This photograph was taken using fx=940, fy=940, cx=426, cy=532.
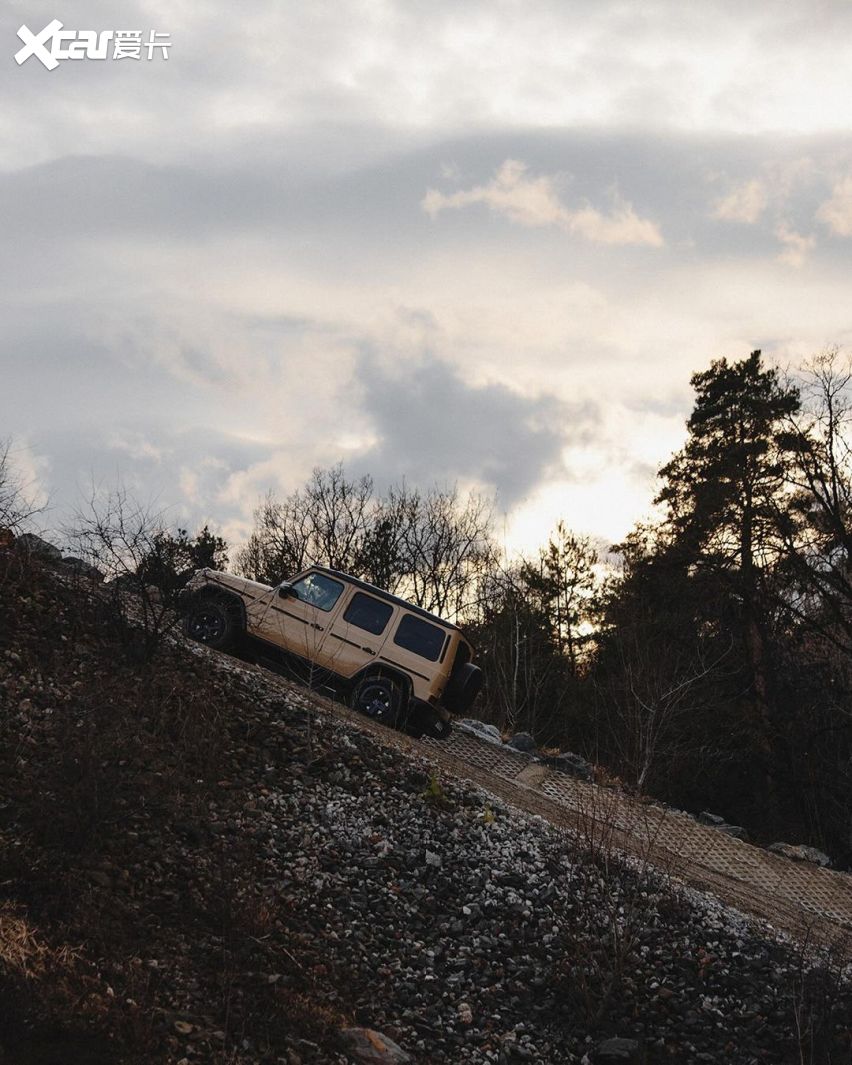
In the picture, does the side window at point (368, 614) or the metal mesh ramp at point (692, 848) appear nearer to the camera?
the metal mesh ramp at point (692, 848)

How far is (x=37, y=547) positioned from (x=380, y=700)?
5.49 meters

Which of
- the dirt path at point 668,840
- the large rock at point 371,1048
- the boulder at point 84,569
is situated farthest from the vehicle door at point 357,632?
the large rock at point 371,1048

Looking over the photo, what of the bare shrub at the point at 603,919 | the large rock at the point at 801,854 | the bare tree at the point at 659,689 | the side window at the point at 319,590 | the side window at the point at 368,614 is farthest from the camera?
the bare tree at the point at 659,689

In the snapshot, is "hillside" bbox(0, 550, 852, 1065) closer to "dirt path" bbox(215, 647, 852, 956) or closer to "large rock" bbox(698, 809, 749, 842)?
"dirt path" bbox(215, 647, 852, 956)

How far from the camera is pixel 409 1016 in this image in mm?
6676

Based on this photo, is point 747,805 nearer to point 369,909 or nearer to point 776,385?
point 776,385

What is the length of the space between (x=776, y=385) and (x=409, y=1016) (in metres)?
25.8

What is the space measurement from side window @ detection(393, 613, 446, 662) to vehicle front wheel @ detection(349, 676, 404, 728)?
1.92 ft

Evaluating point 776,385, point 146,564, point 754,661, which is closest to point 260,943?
point 146,564

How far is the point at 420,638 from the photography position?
14047 millimetres

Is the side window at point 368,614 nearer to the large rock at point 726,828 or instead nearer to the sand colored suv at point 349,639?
the sand colored suv at point 349,639

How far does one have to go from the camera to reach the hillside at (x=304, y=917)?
5723mm

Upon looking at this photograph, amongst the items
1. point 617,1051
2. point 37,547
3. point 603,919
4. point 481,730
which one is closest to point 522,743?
point 481,730

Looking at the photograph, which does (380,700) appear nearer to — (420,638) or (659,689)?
(420,638)
